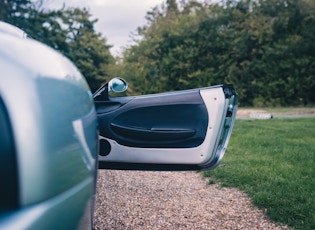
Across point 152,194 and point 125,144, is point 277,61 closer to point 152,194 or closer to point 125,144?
point 152,194

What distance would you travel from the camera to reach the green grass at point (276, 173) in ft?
9.63

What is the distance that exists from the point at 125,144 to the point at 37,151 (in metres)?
1.16

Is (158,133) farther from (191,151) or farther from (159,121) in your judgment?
(191,151)

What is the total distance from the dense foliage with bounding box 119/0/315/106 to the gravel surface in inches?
582

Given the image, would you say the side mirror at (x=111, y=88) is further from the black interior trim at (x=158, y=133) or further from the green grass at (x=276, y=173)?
the green grass at (x=276, y=173)

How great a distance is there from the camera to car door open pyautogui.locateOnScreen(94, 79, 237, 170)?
194 centimetres

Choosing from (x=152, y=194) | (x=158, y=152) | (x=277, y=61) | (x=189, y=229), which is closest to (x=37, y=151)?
(x=158, y=152)

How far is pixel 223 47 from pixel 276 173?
1587 cm

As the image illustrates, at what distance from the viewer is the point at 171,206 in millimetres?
3191

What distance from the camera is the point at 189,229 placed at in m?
2.66

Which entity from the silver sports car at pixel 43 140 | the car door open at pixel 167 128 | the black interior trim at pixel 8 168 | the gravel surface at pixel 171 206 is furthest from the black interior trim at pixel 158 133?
the black interior trim at pixel 8 168

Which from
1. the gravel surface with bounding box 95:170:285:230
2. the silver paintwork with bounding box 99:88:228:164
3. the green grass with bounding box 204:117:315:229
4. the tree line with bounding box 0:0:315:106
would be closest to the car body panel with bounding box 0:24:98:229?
the silver paintwork with bounding box 99:88:228:164

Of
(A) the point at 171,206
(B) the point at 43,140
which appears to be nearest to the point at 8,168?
(B) the point at 43,140

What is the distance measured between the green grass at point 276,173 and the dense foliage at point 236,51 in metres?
11.2
